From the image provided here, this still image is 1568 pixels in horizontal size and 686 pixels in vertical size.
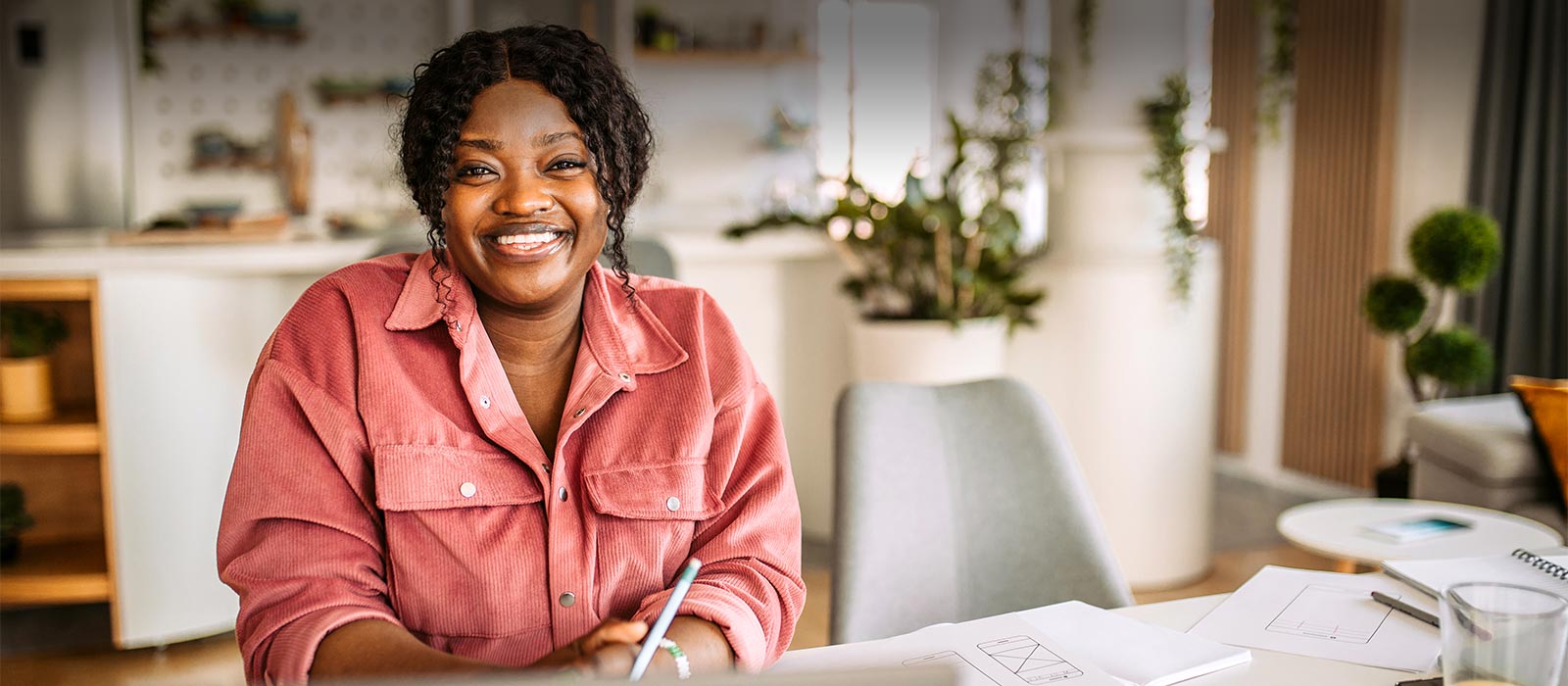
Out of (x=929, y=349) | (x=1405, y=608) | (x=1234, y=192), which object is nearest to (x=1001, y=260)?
(x=929, y=349)

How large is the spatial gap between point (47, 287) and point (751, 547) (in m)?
2.28

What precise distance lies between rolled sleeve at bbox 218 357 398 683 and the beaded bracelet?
255 mm

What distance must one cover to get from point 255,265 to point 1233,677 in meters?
2.48

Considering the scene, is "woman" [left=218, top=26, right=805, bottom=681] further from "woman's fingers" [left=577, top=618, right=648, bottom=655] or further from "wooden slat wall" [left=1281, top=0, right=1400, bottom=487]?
"wooden slat wall" [left=1281, top=0, right=1400, bottom=487]

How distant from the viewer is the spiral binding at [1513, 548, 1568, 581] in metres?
1.34

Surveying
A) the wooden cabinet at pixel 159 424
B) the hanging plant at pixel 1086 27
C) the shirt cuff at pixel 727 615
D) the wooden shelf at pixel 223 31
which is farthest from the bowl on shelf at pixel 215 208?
the shirt cuff at pixel 727 615

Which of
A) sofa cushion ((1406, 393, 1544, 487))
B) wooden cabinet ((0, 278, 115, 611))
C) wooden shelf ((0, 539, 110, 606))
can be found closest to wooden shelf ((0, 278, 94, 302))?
wooden cabinet ((0, 278, 115, 611))

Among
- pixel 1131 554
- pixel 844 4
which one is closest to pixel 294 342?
pixel 1131 554

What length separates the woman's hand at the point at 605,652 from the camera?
0.99m

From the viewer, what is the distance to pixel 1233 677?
1143mm

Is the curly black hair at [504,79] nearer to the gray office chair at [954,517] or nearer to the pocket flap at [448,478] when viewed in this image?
the pocket flap at [448,478]

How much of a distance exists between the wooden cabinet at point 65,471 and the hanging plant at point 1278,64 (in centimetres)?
382

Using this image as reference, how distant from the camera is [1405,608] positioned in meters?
1.30

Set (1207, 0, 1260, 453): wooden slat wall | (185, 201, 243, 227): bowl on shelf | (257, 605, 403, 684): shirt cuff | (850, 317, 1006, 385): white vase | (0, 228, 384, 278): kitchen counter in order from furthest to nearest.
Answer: (185, 201, 243, 227): bowl on shelf < (1207, 0, 1260, 453): wooden slat wall < (850, 317, 1006, 385): white vase < (0, 228, 384, 278): kitchen counter < (257, 605, 403, 684): shirt cuff
